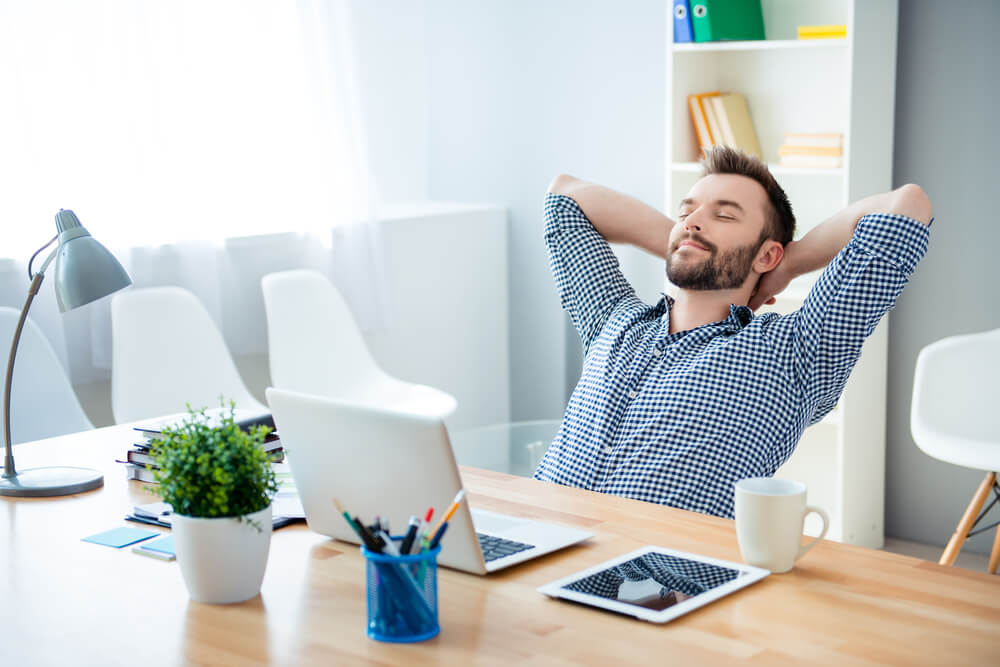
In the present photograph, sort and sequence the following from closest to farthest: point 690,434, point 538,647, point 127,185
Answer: point 538,647
point 690,434
point 127,185

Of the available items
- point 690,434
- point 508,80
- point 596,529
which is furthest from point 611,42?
point 596,529

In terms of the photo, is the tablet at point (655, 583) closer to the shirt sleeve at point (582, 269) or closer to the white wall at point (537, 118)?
the shirt sleeve at point (582, 269)

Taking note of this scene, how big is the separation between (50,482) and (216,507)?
624mm

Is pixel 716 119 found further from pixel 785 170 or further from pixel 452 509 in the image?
pixel 452 509

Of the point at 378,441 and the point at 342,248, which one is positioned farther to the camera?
the point at 342,248

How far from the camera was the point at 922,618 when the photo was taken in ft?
3.98

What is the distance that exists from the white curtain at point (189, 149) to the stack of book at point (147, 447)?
1.41 meters

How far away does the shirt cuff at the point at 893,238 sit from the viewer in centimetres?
200

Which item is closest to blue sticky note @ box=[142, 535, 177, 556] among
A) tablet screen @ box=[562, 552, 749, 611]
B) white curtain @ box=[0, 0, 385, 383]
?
tablet screen @ box=[562, 552, 749, 611]

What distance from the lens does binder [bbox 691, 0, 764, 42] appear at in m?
3.60

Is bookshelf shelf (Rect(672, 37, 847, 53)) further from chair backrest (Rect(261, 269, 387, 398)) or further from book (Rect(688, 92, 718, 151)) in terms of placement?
chair backrest (Rect(261, 269, 387, 398))

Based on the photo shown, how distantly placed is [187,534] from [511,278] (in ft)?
11.6

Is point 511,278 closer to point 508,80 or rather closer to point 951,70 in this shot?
point 508,80

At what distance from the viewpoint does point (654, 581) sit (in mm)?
1317
